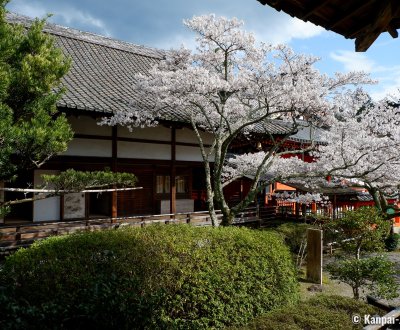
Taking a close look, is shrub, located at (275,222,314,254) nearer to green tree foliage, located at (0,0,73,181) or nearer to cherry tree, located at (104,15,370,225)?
cherry tree, located at (104,15,370,225)

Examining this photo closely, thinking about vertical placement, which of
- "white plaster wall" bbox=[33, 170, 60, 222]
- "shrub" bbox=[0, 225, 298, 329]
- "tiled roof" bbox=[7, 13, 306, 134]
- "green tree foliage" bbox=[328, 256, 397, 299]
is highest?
"tiled roof" bbox=[7, 13, 306, 134]

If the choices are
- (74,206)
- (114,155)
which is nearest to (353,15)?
(114,155)

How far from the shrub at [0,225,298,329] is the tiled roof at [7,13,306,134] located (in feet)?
22.6

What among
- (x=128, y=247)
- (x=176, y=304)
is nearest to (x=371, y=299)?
(x=176, y=304)

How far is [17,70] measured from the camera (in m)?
6.98

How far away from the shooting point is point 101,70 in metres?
16.3

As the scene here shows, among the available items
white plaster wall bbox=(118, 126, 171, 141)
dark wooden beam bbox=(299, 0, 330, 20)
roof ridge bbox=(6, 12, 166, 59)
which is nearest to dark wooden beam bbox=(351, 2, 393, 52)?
dark wooden beam bbox=(299, 0, 330, 20)

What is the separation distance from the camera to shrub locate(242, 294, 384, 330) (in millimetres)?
5691

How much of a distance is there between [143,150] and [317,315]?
10264 mm

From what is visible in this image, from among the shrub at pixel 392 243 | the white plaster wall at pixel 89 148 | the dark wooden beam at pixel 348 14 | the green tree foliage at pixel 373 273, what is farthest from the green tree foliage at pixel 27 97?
the shrub at pixel 392 243

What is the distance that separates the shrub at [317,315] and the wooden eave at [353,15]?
4.35 metres

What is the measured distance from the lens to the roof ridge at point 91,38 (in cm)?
1775

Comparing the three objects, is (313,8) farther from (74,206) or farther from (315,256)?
(74,206)

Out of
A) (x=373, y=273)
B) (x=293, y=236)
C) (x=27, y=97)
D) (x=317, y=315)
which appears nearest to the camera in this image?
(x=317, y=315)
